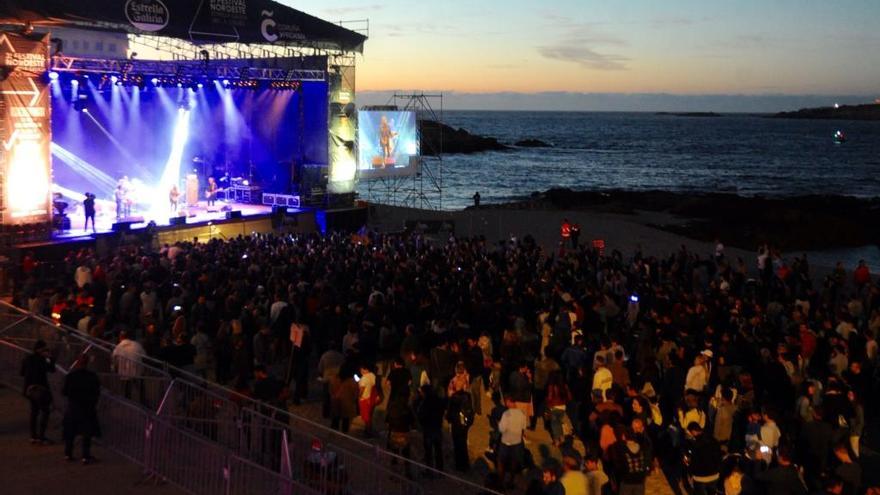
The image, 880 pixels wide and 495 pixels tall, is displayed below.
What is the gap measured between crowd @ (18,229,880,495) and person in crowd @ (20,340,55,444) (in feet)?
2.85

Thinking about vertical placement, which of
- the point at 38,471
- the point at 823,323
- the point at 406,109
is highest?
the point at 406,109

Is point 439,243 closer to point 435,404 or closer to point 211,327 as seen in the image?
point 211,327

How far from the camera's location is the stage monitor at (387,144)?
92.3ft

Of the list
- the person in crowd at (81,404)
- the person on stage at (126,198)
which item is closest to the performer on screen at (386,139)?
the person on stage at (126,198)

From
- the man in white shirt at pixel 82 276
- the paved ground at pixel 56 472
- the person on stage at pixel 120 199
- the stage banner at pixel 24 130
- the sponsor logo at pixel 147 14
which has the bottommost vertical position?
the paved ground at pixel 56 472

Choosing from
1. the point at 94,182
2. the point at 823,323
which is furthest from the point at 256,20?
the point at 823,323

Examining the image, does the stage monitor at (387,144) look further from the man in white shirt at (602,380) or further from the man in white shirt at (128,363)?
the man in white shirt at (602,380)

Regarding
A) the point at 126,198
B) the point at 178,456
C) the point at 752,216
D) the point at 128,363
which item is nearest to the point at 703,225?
the point at 752,216

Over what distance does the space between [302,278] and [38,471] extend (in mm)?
7036

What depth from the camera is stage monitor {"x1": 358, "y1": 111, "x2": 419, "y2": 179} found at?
92.3ft

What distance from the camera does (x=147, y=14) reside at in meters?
20.6

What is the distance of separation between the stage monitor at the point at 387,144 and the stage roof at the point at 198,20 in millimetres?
2945

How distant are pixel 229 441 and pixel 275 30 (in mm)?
18581

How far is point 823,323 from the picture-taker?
10.8m
